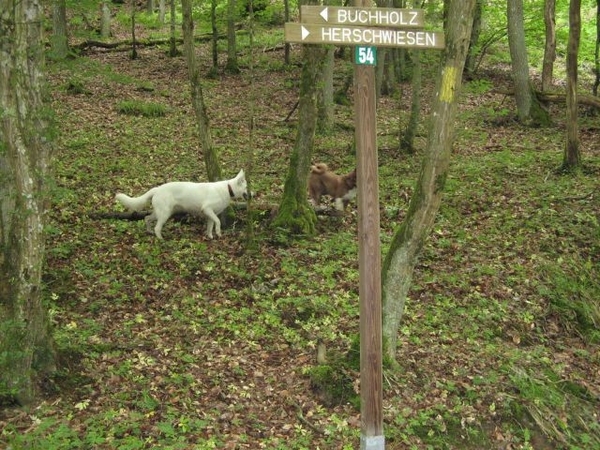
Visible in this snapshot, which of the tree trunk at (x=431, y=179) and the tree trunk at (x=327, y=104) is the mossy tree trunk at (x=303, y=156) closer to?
the tree trunk at (x=431, y=179)

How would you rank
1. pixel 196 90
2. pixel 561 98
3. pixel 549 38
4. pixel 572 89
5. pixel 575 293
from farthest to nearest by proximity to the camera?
pixel 549 38, pixel 561 98, pixel 572 89, pixel 196 90, pixel 575 293

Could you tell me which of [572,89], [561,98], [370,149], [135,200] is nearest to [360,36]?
[370,149]

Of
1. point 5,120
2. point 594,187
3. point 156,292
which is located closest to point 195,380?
point 156,292

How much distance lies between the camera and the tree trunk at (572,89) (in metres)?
12.6

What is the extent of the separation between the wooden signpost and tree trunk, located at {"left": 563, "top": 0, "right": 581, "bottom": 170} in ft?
31.1

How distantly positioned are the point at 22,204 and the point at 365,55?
3.51m

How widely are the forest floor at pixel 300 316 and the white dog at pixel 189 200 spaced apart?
443mm

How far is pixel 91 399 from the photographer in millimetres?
6078

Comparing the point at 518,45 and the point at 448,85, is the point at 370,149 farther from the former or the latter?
the point at 518,45

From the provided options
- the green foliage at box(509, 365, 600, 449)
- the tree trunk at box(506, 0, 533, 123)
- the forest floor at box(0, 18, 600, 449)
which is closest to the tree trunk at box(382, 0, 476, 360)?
the forest floor at box(0, 18, 600, 449)

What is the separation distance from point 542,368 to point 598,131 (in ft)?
41.2

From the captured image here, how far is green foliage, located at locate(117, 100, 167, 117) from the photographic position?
18266 mm

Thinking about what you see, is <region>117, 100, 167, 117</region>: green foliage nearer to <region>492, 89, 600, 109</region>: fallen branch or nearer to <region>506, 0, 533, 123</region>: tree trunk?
<region>506, 0, 533, 123</region>: tree trunk

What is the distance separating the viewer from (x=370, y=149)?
188 inches
